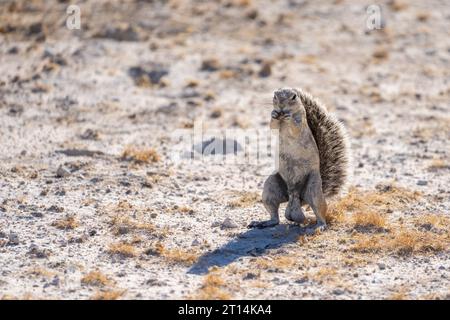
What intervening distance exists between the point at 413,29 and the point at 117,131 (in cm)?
1028

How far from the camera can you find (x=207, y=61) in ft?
70.5

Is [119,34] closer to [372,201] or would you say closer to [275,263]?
[372,201]

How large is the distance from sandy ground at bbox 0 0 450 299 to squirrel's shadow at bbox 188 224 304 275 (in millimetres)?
26

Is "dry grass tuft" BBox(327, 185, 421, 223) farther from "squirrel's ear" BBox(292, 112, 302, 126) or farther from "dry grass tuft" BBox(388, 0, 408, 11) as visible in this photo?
"dry grass tuft" BBox(388, 0, 408, 11)

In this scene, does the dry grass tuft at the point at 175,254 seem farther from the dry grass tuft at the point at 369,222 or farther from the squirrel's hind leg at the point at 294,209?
the dry grass tuft at the point at 369,222

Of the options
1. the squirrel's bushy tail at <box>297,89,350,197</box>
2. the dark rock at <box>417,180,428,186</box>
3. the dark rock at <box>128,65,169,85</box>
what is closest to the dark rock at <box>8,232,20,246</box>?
the squirrel's bushy tail at <box>297,89,350,197</box>

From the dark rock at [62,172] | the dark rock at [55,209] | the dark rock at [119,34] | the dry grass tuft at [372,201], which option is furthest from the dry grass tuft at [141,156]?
the dark rock at [119,34]

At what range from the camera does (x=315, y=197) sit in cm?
1230

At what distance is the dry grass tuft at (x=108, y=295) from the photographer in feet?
33.6

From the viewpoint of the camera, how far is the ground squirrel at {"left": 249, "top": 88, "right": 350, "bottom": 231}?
12.2 metres

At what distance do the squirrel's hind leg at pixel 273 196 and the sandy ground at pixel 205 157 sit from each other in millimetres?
154

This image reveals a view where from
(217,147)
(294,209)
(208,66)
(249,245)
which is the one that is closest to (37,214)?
(249,245)

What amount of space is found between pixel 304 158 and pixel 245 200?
1.91 metres
